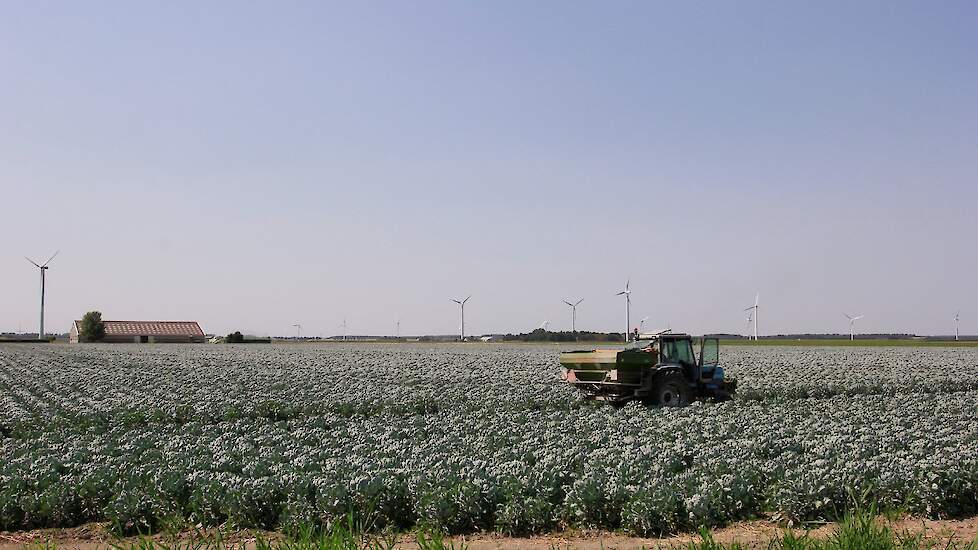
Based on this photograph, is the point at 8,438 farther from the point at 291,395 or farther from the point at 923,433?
the point at 923,433

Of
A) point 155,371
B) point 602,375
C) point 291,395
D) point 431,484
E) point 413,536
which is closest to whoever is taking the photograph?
point 413,536

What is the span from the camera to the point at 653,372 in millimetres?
22047

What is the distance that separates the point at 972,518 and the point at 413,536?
7.08 m

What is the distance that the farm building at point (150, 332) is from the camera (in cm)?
11606

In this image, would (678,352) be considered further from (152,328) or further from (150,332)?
(152,328)

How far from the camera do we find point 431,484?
10.7 m

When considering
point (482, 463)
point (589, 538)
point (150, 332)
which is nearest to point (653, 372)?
point (482, 463)

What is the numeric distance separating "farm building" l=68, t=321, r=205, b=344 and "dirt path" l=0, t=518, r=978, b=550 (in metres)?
111

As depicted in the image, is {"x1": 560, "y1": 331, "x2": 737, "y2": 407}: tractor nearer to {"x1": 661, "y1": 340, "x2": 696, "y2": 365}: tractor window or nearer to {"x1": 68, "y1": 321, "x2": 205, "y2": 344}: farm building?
{"x1": 661, "y1": 340, "x2": 696, "y2": 365}: tractor window

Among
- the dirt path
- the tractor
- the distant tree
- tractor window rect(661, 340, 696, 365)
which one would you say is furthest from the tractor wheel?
the distant tree

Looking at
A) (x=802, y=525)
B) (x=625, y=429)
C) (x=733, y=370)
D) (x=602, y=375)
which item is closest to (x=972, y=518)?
(x=802, y=525)

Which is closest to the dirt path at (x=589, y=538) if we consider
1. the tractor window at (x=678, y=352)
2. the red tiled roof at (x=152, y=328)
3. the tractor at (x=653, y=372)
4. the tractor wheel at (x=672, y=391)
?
the tractor wheel at (x=672, y=391)

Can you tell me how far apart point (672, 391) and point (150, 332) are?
111453 millimetres

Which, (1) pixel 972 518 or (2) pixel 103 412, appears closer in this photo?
(1) pixel 972 518
